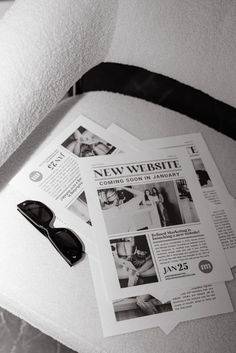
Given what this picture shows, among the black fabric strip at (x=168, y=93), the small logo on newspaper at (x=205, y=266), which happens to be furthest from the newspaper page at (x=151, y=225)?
the black fabric strip at (x=168, y=93)

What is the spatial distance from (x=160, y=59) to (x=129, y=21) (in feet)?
0.31

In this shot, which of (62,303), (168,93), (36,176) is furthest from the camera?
(168,93)

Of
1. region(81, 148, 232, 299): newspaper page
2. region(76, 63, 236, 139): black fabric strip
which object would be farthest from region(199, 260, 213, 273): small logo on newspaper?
region(76, 63, 236, 139): black fabric strip

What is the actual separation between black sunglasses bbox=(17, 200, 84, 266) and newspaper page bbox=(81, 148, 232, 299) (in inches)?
1.6

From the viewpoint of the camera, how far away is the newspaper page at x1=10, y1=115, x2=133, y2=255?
2.27 feet

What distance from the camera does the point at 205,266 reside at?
67 cm

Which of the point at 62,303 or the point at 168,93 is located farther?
the point at 168,93

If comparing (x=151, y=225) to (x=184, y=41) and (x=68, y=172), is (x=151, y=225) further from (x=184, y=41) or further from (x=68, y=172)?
(x=184, y=41)

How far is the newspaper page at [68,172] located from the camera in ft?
2.27

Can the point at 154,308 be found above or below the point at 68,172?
below

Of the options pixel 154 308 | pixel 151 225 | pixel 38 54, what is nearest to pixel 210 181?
pixel 151 225

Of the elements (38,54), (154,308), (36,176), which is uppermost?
(38,54)

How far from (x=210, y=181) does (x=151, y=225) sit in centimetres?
15

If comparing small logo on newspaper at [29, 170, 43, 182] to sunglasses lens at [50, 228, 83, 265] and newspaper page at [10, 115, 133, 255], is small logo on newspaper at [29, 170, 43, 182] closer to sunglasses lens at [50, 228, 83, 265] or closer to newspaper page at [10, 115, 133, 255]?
newspaper page at [10, 115, 133, 255]
